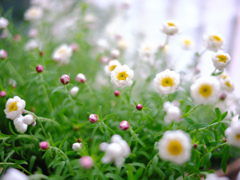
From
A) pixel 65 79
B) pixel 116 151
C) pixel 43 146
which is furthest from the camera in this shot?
pixel 65 79

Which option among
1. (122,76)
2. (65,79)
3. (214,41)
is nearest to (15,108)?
(65,79)

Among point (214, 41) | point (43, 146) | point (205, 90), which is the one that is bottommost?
point (43, 146)

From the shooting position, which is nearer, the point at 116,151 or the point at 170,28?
the point at 116,151

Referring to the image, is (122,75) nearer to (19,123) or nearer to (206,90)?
(206,90)

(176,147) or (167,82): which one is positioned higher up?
(167,82)

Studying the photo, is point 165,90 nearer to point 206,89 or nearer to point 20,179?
point 206,89

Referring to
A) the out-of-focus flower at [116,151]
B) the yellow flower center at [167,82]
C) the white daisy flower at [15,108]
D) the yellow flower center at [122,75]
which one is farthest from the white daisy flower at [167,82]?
the white daisy flower at [15,108]

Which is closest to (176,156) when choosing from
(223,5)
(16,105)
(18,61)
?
(16,105)

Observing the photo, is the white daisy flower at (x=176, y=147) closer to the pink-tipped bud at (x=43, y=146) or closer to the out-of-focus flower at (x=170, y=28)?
the pink-tipped bud at (x=43, y=146)
